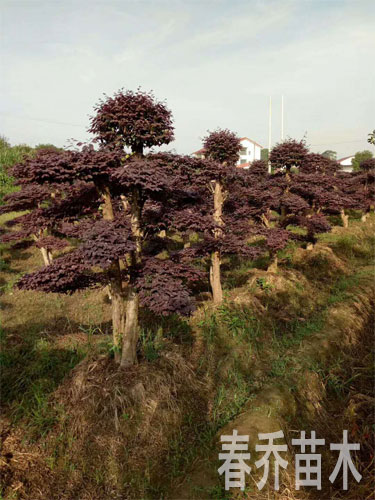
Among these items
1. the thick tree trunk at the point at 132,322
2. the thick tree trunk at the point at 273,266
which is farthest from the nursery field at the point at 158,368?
the thick tree trunk at the point at 273,266

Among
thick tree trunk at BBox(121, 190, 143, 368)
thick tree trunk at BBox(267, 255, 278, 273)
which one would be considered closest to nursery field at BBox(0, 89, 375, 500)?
thick tree trunk at BBox(121, 190, 143, 368)

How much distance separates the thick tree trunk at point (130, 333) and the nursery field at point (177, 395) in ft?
0.59

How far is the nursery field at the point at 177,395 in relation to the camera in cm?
421

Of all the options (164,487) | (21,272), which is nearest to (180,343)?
(164,487)

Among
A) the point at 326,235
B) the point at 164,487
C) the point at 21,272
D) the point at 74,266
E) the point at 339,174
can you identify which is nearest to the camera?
the point at 164,487

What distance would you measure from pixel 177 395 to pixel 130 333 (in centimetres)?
131

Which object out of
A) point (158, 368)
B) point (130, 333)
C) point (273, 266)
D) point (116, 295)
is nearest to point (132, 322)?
point (130, 333)

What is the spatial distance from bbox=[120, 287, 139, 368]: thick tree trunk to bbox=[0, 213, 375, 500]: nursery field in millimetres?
181

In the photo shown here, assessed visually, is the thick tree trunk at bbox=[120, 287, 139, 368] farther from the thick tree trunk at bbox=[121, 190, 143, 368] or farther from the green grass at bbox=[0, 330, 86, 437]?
the green grass at bbox=[0, 330, 86, 437]

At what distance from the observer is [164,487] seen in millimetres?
4133

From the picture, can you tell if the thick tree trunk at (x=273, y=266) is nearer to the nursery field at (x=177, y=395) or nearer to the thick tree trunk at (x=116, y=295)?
the nursery field at (x=177, y=395)

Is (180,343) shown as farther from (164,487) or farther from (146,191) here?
(146,191)

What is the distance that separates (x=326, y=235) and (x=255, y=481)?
50.2 ft

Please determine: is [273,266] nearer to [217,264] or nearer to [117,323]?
[217,264]
